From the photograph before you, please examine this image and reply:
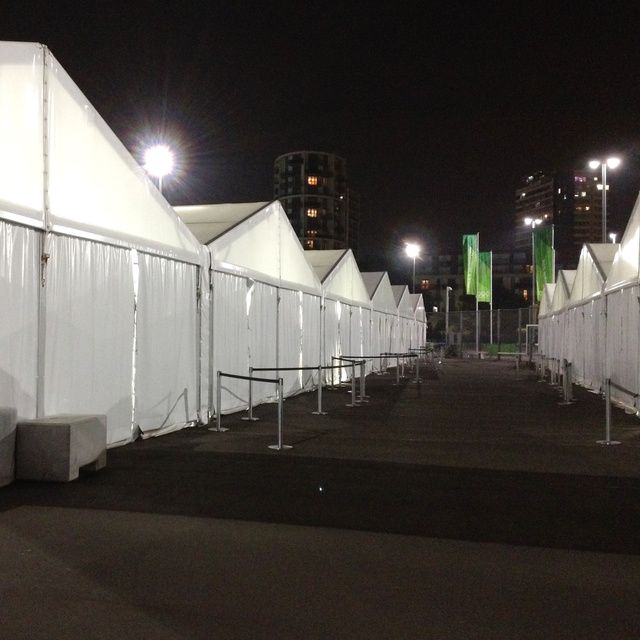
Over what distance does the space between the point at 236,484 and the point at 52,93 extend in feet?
17.6

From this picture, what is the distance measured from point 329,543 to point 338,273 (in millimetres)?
17704

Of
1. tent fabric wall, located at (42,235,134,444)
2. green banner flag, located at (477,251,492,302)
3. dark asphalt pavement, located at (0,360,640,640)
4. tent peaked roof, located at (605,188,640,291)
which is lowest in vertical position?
dark asphalt pavement, located at (0,360,640,640)

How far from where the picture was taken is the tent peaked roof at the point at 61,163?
7.83 metres

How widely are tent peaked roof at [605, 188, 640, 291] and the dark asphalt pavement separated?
5.29 meters

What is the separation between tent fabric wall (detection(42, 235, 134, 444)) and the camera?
8320 mm

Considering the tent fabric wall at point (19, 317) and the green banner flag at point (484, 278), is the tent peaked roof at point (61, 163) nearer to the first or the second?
the tent fabric wall at point (19, 317)

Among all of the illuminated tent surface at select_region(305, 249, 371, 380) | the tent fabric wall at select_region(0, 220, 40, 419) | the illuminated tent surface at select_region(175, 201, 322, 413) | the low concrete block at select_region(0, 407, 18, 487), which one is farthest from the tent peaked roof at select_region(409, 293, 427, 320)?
the low concrete block at select_region(0, 407, 18, 487)

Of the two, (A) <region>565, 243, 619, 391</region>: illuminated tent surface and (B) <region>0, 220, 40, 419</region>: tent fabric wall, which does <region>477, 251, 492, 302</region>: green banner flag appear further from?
(B) <region>0, 220, 40, 419</region>: tent fabric wall

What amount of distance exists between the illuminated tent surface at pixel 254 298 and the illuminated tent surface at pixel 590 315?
800 cm

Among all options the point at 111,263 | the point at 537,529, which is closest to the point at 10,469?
the point at 111,263

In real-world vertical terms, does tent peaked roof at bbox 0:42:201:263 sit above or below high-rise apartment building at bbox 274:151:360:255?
below

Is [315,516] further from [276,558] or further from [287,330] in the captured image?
[287,330]

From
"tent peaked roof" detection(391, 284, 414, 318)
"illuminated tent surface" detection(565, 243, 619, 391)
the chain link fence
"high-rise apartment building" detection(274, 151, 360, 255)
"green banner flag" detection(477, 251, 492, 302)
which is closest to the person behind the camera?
"illuminated tent surface" detection(565, 243, 619, 391)

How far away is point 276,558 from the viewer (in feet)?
16.2
